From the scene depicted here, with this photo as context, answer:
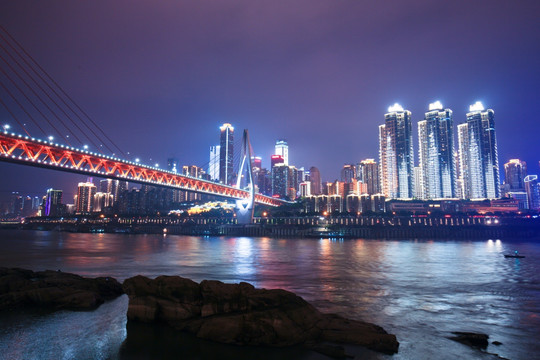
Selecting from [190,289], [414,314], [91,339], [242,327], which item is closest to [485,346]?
[414,314]

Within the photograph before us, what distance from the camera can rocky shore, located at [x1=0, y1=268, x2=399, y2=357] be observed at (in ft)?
38.4

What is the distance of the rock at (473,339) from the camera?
12844 millimetres

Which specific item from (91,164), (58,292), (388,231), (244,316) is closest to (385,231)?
(388,231)

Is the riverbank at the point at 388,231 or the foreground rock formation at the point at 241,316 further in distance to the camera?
the riverbank at the point at 388,231

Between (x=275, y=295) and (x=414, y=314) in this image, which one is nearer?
(x=275, y=295)

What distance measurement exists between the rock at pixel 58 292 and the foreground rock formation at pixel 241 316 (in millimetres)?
4504

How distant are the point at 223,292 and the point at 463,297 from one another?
17394 mm

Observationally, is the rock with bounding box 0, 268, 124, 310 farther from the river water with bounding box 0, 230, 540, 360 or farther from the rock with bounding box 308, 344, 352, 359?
the rock with bounding box 308, 344, 352, 359

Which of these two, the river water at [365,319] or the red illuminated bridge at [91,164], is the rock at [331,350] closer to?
the river water at [365,319]

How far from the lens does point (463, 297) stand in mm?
22297

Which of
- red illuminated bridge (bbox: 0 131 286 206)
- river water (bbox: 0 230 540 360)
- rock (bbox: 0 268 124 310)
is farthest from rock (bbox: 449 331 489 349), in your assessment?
red illuminated bridge (bbox: 0 131 286 206)

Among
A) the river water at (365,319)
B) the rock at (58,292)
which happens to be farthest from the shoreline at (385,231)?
the rock at (58,292)

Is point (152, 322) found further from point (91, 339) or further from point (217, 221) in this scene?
point (217, 221)

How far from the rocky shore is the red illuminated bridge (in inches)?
2275
